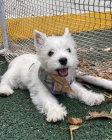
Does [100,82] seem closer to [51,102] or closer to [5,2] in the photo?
[51,102]

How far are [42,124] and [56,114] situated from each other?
0.48 feet

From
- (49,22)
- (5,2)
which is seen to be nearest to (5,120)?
(49,22)

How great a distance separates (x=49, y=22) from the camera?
195 inches

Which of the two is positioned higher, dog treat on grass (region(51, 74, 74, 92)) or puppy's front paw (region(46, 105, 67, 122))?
dog treat on grass (region(51, 74, 74, 92))

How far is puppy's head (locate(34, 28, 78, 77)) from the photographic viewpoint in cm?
275

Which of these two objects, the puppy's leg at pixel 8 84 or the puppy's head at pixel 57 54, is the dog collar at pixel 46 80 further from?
the puppy's leg at pixel 8 84

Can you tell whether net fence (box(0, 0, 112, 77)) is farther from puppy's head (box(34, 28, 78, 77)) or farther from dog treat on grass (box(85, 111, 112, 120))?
dog treat on grass (box(85, 111, 112, 120))

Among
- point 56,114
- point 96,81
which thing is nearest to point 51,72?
point 56,114

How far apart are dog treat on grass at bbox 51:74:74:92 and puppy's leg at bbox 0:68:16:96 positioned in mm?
611

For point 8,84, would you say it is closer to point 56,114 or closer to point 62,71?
point 62,71

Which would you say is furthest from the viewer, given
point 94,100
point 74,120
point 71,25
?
point 71,25

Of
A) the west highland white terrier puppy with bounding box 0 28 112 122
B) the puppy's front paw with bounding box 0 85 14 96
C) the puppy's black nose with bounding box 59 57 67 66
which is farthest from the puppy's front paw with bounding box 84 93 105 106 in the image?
the puppy's front paw with bounding box 0 85 14 96

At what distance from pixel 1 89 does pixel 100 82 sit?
3.62 feet

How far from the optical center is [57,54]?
2.82 m
